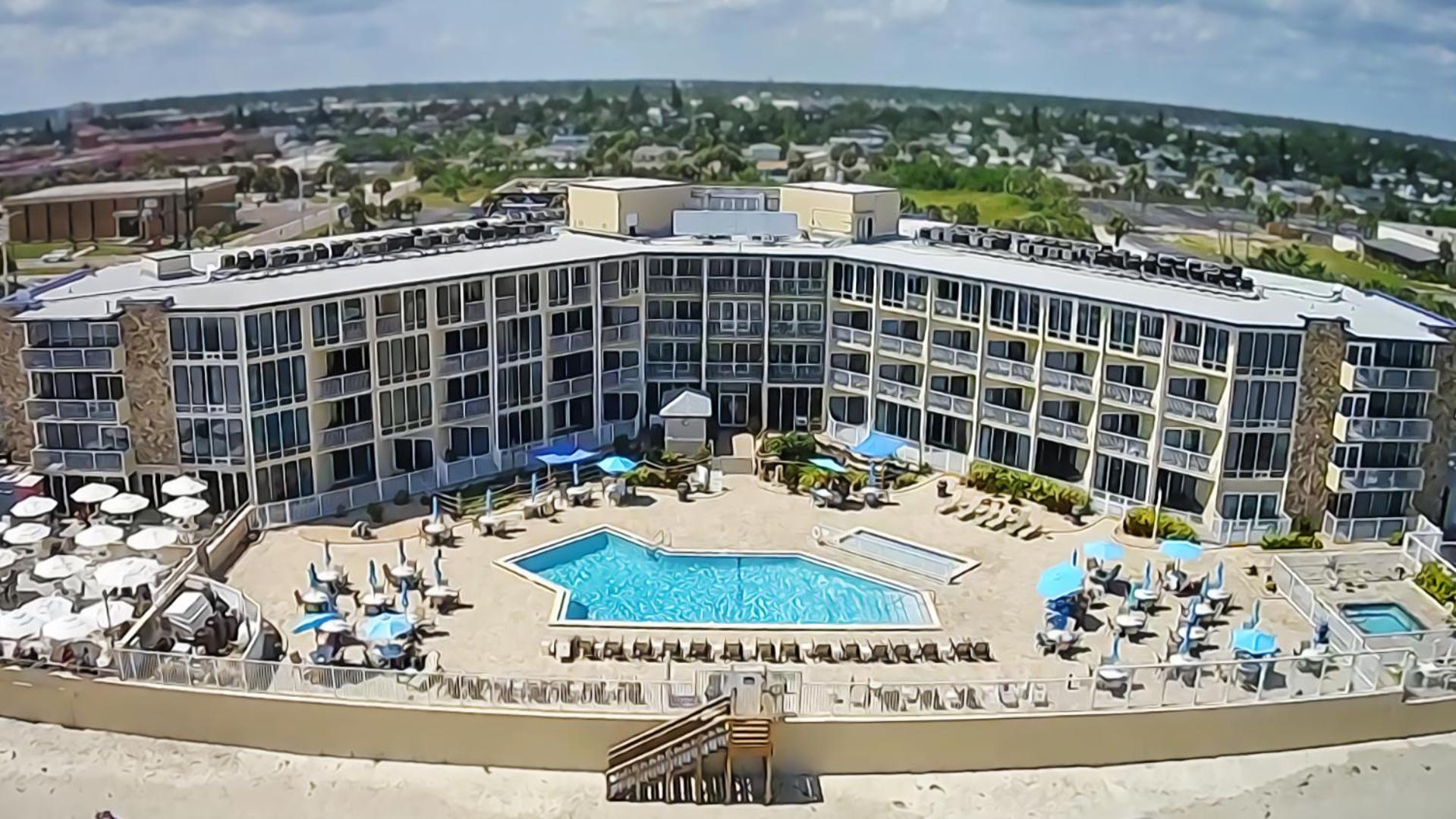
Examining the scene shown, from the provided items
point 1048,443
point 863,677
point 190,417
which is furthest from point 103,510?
point 1048,443

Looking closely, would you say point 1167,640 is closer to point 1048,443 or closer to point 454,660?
point 1048,443

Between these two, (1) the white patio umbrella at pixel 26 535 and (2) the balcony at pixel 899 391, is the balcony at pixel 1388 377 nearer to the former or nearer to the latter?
(2) the balcony at pixel 899 391

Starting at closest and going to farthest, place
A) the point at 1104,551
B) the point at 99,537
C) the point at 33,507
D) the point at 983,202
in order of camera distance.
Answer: the point at 99,537
the point at 1104,551
the point at 33,507
the point at 983,202

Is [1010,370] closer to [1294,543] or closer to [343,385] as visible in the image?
[1294,543]

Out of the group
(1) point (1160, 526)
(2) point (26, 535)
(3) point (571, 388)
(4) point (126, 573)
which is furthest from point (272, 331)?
(1) point (1160, 526)

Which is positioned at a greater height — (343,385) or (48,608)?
(343,385)

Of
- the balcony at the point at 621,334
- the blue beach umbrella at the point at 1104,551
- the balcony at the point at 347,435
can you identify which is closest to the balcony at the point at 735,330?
the balcony at the point at 621,334

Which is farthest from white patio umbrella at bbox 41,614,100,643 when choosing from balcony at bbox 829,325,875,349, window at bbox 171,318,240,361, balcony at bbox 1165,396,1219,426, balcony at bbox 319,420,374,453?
balcony at bbox 1165,396,1219,426
